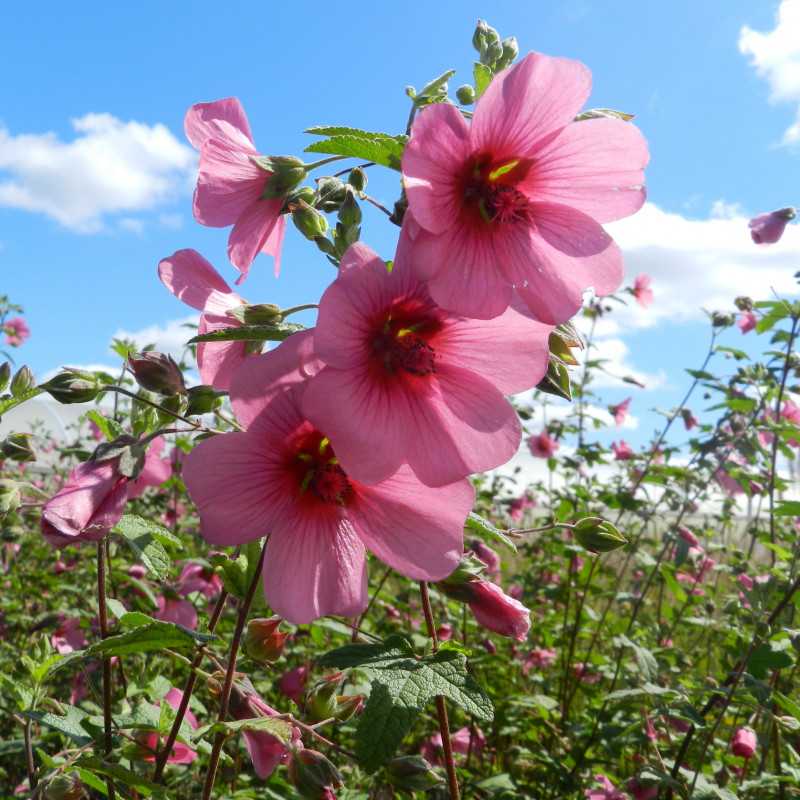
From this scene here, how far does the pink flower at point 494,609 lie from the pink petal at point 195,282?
0.63 metres

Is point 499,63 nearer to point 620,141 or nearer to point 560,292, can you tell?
point 620,141

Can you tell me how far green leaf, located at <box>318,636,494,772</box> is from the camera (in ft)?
3.53

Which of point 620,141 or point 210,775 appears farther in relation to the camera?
point 210,775

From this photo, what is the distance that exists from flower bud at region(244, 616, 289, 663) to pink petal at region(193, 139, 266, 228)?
0.73 meters

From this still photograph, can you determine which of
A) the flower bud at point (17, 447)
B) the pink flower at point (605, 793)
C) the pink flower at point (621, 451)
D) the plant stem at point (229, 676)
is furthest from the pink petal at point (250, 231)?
the pink flower at point (621, 451)

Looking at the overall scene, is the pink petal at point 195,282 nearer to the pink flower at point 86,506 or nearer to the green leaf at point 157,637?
the pink flower at point 86,506

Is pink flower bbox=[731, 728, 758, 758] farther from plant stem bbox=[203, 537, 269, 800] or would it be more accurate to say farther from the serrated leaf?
the serrated leaf

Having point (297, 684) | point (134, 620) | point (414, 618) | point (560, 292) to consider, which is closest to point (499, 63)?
point (560, 292)

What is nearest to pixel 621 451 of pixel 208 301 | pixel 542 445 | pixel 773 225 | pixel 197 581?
pixel 542 445

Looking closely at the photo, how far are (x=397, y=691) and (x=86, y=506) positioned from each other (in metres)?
0.56

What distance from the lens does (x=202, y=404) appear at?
1.21 meters

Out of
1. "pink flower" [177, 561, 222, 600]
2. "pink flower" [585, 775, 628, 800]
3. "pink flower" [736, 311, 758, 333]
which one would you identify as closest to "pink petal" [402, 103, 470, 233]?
"pink flower" [177, 561, 222, 600]

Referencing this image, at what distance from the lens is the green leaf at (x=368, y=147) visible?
110 cm

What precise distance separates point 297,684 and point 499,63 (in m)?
2.02
